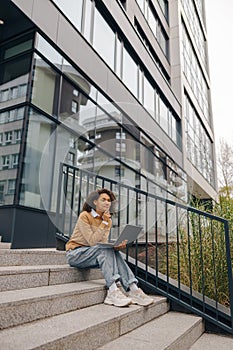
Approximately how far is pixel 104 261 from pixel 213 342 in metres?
1.18

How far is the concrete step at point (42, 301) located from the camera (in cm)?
150

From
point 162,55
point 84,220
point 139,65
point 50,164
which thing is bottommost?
point 84,220

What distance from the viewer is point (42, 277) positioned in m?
2.14

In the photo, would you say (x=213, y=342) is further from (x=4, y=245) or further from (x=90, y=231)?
(x=4, y=245)

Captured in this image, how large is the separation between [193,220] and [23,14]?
13.2 feet

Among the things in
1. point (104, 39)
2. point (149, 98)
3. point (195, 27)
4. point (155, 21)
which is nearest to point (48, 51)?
point (104, 39)

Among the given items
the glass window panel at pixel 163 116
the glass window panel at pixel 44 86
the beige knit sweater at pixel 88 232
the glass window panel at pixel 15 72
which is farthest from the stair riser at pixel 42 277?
the glass window panel at pixel 163 116

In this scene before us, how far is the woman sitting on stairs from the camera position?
2223 millimetres

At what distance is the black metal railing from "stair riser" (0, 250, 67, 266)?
22.7 inches

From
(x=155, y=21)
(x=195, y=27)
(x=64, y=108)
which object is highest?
(x=195, y=27)

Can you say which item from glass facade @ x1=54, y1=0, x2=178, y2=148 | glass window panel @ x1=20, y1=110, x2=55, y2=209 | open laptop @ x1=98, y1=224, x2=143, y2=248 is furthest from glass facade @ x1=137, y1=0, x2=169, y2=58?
open laptop @ x1=98, y1=224, x2=143, y2=248

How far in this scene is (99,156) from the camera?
468cm

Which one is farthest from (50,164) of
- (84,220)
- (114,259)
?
(114,259)

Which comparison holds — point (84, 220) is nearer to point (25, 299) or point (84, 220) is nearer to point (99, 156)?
point (25, 299)
